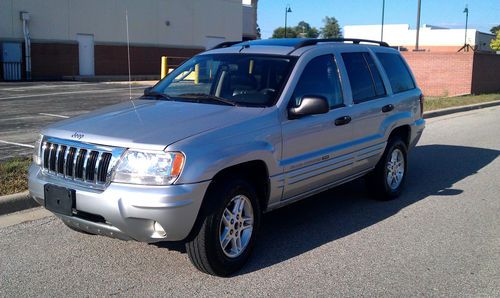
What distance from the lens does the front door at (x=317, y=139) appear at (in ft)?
16.3

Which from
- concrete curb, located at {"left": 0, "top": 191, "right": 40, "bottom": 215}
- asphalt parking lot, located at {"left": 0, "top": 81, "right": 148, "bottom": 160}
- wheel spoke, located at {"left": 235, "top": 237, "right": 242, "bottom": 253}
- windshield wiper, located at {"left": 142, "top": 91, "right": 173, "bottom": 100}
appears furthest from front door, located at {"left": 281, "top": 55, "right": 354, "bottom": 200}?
asphalt parking lot, located at {"left": 0, "top": 81, "right": 148, "bottom": 160}

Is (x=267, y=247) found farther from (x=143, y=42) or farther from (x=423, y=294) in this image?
(x=143, y=42)

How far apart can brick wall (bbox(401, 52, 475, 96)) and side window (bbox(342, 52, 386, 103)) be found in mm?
18660

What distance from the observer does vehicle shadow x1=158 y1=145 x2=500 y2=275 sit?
16.8 ft

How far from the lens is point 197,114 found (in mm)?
4637

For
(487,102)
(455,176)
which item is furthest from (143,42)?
(455,176)

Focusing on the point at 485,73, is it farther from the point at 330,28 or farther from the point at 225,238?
the point at 330,28

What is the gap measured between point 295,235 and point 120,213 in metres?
2.12

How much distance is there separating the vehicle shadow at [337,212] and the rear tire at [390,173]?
0.44 ft

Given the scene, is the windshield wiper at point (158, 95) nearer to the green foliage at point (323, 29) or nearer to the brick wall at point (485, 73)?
the brick wall at point (485, 73)

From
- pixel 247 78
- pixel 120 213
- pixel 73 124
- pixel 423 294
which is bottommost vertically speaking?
pixel 423 294

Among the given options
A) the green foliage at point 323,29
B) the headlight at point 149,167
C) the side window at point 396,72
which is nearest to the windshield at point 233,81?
the headlight at point 149,167

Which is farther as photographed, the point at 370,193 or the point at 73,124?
the point at 370,193

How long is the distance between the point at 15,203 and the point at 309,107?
3.35 meters
